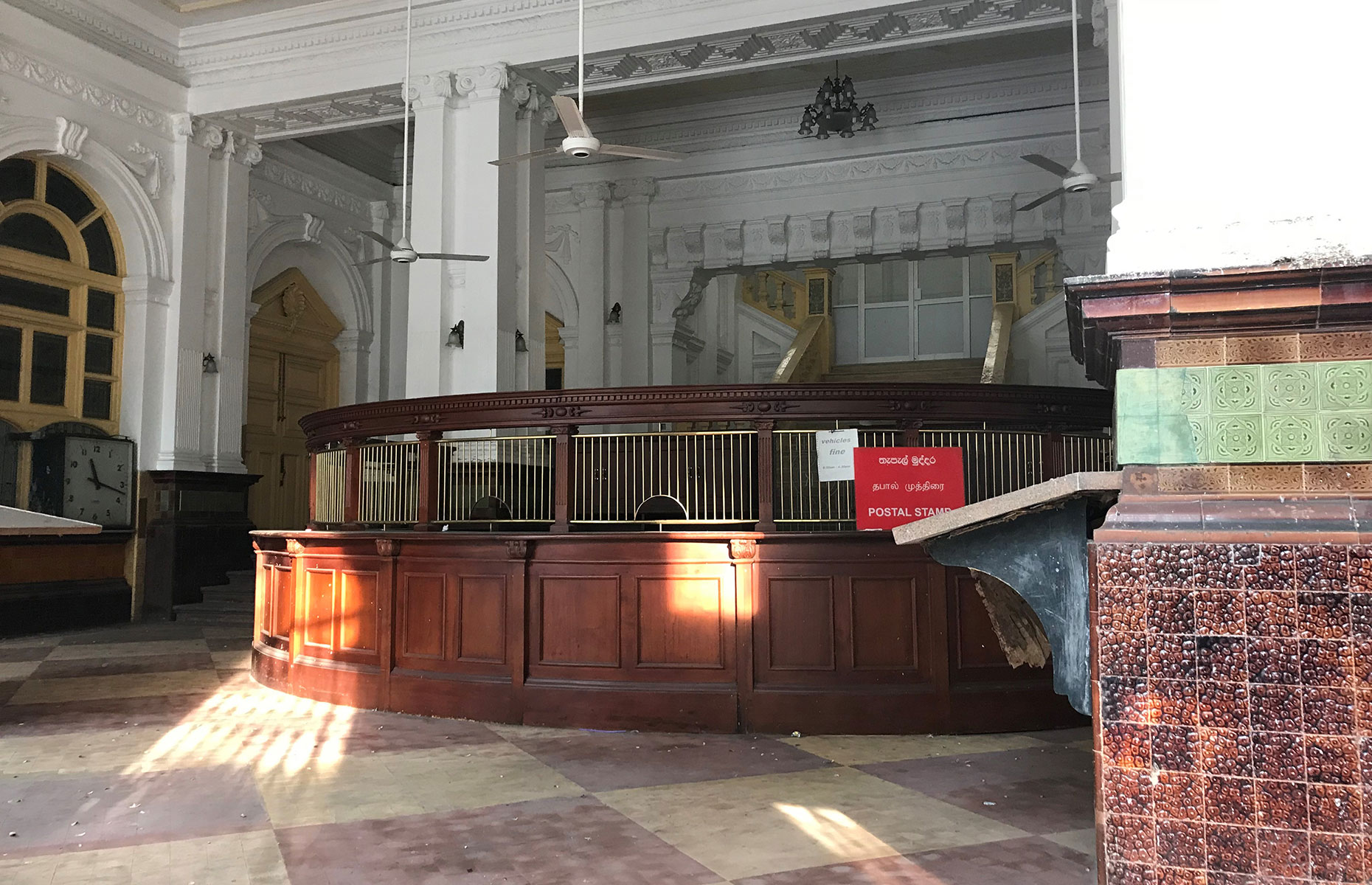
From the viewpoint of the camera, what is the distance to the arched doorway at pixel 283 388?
1330 centimetres

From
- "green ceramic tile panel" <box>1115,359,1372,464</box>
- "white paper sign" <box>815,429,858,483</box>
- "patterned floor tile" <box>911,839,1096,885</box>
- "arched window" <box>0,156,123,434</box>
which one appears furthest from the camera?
"arched window" <box>0,156,123,434</box>

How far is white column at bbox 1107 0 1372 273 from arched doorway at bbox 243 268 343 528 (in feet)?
38.7

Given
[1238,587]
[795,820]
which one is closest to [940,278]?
[795,820]

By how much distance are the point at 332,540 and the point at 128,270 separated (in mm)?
6154

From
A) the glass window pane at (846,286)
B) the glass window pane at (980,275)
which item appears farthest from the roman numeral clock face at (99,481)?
the glass window pane at (980,275)

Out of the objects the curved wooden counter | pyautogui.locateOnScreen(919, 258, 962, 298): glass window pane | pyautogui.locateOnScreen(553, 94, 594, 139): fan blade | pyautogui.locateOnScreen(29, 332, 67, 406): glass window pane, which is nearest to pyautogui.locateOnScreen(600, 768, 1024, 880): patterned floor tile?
the curved wooden counter

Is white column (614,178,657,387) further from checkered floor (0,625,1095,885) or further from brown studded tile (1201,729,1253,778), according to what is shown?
brown studded tile (1201,729,1253,778)

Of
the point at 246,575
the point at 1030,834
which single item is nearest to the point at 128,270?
the point at 246,575

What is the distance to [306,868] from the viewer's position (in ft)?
11.9

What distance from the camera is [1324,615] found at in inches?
102

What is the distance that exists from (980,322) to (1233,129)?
44.6 feet

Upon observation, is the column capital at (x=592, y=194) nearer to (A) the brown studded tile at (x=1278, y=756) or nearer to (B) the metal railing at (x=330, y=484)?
(B) the metal railing at (x=330, y=484)

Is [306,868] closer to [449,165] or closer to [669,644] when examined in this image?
[669,644]

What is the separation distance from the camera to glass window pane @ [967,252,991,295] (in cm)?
1611
